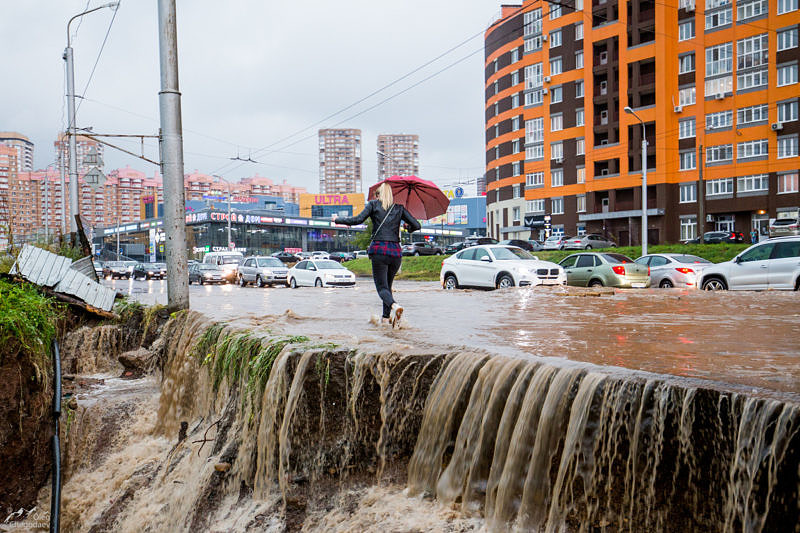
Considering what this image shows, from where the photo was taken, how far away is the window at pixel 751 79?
145ft

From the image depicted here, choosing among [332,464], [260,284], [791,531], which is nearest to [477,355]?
[332,464]

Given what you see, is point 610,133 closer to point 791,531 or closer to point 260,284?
point 260,284

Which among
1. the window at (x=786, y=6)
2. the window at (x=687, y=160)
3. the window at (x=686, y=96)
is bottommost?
the window at (x=687, y=160)

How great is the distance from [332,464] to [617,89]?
175 ft

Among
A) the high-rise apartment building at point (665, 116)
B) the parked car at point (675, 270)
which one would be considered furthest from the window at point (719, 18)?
the parked car at point (675, 270)

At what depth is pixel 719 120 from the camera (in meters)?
46.6

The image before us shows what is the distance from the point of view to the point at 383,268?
739 centimetres

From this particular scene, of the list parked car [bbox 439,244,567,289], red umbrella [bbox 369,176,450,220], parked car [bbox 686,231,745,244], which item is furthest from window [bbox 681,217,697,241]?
red umbrella [bbox 369,176,450,220]

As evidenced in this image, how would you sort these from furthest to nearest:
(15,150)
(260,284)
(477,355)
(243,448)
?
1. (15,150)
2. (260,284)
3. (243,448)
4. (477,355)

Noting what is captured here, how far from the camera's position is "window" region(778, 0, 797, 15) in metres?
42.2

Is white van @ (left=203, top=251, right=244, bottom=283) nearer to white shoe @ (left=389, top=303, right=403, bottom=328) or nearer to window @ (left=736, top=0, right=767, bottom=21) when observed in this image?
white shoe @ (left=389, top=303, right=403, bottom=328)

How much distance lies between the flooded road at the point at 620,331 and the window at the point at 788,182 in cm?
3789

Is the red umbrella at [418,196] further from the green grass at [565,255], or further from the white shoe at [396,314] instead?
the green grass at [565,255]

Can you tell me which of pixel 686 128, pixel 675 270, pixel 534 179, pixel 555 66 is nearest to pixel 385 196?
pixel 675 270
